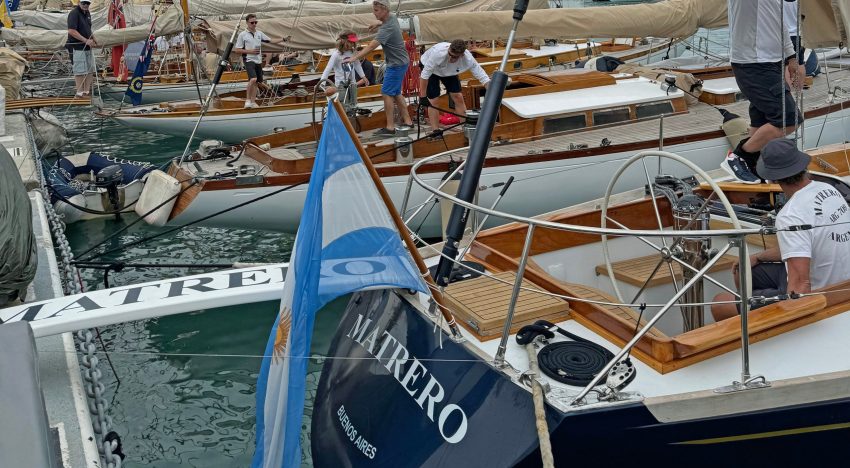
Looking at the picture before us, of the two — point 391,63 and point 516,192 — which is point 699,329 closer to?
point 516,192

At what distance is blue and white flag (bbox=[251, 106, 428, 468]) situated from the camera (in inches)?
152

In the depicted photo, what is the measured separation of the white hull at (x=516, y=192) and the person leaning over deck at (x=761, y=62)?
9.18 feet

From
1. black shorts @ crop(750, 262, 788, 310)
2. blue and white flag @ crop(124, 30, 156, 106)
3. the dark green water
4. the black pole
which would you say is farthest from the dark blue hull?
blue and white flag @ crop(124, 30, 156, 106)

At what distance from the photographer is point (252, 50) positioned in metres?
15.5

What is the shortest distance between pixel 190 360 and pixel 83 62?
13.6 meters

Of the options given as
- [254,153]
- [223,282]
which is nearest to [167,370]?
[223,282]

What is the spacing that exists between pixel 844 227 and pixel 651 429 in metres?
1.66

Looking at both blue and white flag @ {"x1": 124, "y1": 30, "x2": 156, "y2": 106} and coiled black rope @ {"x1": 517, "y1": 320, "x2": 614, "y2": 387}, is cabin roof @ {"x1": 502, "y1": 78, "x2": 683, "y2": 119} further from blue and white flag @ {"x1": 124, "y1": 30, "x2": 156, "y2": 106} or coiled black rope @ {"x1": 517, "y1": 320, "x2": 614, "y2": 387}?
blue and white flag @ {"x1": 124, "y1": 30, "x2": 156, "y2": 106}

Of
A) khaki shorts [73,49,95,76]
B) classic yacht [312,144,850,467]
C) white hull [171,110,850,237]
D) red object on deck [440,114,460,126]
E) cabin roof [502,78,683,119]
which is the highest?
classic yacht [312,144,850,467]

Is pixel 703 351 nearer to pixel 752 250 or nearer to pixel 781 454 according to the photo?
pixel 781 454

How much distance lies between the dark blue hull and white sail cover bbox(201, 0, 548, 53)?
1129 centimetres

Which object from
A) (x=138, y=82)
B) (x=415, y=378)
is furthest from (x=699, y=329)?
(x=138, y=82)

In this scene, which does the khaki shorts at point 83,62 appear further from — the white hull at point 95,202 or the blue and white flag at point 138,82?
the white hull at point 95,202

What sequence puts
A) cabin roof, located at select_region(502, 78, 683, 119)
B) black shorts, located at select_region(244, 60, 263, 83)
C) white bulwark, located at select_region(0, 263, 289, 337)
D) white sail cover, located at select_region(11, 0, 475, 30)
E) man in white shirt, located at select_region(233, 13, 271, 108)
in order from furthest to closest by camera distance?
white sail cover, located at select_region(11, 0, 475, 30), black shorts, located at select_region(244, 60, 263, 83), man in white shirt, located at select_region(233, 13, 271, 108), cabin roof, located at select_region(502, 78, 683, 119), white bulwark, located at select_region(0, 263, 289, 337)
